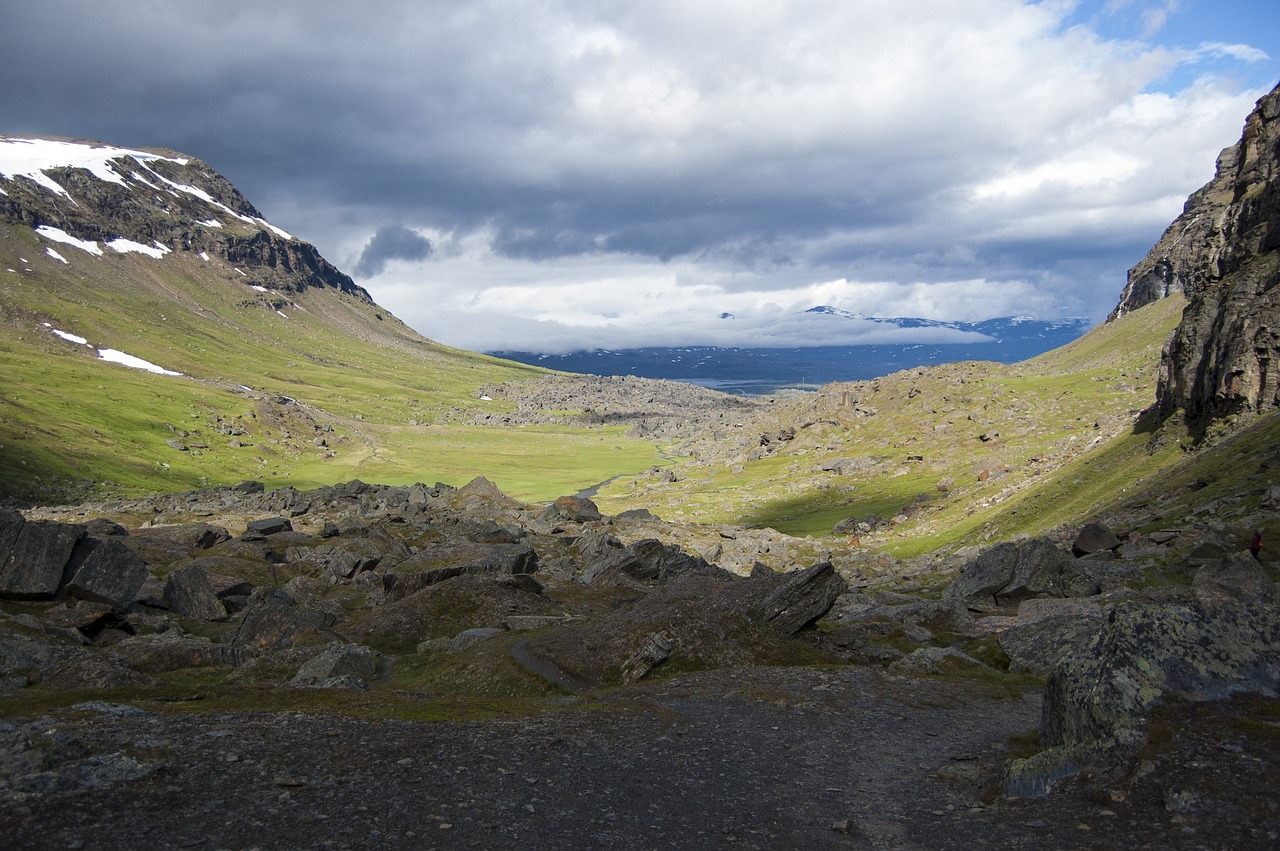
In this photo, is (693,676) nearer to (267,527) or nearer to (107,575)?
(107,575)

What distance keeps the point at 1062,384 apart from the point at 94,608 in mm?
177655

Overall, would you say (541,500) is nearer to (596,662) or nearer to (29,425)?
(29,425)

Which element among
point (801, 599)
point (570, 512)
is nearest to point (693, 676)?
point (801, 599)

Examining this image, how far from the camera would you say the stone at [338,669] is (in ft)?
95.8

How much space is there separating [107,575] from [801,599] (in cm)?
4065

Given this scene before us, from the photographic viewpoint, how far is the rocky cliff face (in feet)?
210

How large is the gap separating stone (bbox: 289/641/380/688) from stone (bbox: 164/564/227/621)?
18832mm

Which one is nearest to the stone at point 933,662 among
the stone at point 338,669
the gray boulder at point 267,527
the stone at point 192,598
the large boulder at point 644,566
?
the stone at point 338,669

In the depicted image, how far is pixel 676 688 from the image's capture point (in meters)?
28.6

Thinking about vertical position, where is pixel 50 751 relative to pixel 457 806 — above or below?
above

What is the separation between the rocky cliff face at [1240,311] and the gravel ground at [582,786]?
6106 centimetres

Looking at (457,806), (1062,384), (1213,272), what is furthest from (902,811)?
(1062,384)

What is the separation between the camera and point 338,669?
31562mm

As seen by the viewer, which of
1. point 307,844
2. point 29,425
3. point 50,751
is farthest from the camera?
point 29,425
